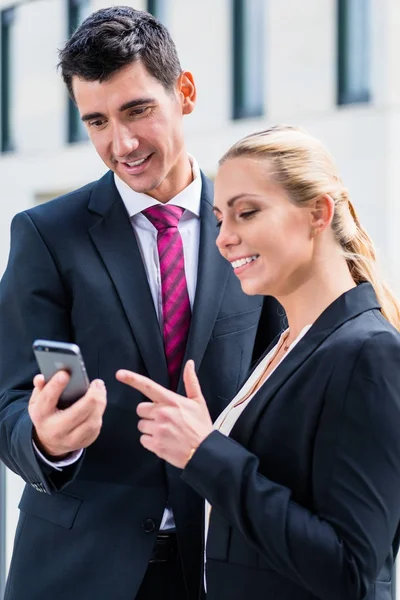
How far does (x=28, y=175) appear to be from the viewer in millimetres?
17047

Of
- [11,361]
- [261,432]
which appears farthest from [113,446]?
[261,432]

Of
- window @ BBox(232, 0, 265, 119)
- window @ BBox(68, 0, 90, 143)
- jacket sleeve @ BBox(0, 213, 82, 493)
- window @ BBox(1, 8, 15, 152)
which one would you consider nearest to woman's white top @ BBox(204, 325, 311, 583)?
jacket sleeve @ BBox(0, 213, 82, 493)

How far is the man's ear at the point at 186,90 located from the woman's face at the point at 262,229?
1.49 feet

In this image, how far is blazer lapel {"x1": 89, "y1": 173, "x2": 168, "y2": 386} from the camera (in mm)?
1931

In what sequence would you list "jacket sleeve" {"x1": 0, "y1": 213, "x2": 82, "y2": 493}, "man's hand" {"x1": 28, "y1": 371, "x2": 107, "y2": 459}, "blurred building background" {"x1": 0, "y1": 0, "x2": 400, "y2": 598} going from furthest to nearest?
1. "blurred building background" {"x1": 0, "y1": 0, "x2": 400, "y2": 598}
2. "jacket sleeve" {"x1": 0, "y1": 213, "x2": 82, "y2": 493}
3. "man's hand" {"x1": 28, "y1": 371, "x2": 107, "y2": 459}

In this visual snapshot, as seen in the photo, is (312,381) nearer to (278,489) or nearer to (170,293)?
(278,489)

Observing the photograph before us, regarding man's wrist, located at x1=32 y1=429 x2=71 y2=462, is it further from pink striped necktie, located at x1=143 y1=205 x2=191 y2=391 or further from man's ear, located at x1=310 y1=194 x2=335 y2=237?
man's ear, located at x1=310 y1=194 x2=335 y2=237

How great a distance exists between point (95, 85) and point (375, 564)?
3.34 ft

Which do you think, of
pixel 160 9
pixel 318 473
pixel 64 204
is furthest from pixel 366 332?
pixel 160 9

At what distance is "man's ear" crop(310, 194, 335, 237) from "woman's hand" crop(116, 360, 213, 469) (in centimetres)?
35

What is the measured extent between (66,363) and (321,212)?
18.9 inches

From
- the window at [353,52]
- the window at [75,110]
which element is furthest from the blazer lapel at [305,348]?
the window at [75,110]

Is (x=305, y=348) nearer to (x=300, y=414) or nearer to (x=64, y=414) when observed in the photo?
(x=300, y=414)

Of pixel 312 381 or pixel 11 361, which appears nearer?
pixel 312 381
